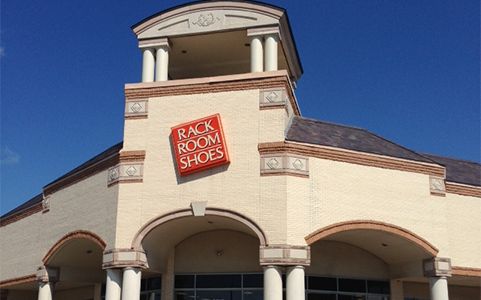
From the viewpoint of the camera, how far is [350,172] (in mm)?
21891

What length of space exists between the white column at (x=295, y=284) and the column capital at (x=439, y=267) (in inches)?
226

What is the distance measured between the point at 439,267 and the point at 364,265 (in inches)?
139

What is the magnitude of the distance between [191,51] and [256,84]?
5.91 meters

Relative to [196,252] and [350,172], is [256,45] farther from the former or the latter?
[196,252]

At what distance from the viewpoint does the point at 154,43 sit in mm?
25109

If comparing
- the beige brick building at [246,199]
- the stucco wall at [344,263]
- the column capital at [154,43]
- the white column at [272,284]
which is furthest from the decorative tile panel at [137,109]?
the stucco wall at [344,263]

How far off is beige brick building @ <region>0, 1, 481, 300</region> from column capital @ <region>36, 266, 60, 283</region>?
9 centimetres

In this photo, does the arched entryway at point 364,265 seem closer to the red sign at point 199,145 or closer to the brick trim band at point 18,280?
the red sign at point 199,145

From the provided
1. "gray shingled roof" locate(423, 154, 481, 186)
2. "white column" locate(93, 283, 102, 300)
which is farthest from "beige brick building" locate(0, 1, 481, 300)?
"white column" locate(93, 283, 102, 300)

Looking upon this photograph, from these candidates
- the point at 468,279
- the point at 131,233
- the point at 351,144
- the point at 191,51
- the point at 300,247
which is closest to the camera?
the point at 300,247

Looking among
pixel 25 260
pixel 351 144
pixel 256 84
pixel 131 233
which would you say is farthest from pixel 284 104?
pixel 25 260

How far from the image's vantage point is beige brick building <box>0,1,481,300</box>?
2100 centimetres

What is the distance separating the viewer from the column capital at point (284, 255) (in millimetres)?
19875

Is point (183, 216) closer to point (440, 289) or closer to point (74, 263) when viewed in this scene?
point (74, 263)
